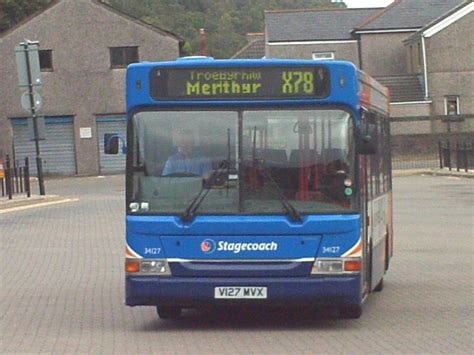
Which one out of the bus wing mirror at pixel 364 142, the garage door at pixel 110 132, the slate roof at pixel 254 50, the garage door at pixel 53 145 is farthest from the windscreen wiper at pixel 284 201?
the slate roof at pixel 254 50

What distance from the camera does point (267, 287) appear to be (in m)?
11.7

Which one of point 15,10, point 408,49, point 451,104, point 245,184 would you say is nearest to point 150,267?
point 245,184

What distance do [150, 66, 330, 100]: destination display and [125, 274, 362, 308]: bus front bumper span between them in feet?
5.99

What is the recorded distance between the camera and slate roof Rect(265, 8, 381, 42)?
7081 centimetres

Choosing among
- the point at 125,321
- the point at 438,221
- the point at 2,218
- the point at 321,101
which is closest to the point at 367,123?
the point at 321,101

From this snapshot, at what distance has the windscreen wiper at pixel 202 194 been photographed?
11.8 metres

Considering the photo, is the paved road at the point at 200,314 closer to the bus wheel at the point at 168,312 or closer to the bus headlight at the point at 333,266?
the bus wheel at the point at 168,312

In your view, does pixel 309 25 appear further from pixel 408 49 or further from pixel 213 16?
pixel 213 16

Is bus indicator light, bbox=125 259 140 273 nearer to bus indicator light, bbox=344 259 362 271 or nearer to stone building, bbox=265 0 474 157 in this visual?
bus indicator light, bbox=344 259 362 271

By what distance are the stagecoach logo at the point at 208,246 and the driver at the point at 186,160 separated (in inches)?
26.2

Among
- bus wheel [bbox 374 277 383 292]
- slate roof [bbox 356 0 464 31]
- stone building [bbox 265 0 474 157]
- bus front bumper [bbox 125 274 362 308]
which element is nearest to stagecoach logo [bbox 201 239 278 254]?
bus front bumper [bbox 125 274 362 308]

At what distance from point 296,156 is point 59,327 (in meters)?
3.09

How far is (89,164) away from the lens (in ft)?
196

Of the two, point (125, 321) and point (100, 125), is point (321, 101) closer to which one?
point (125, 321)
